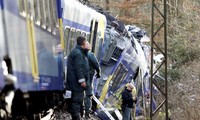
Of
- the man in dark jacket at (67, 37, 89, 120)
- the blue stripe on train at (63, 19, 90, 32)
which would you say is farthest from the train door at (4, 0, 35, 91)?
the blue stripe on train at (63, 19, 90, 32)

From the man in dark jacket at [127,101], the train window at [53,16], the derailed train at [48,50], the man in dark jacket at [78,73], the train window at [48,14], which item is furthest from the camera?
the man in dark jacket at [127,101]

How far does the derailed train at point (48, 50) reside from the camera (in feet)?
20.8

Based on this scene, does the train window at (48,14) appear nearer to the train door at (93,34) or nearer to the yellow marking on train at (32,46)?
the yellow marking on train at (32,46)

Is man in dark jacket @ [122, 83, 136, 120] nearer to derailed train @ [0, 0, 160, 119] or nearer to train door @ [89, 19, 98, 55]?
derailed train @ [0, 0, 160, 119]

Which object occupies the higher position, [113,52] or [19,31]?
[19,31]

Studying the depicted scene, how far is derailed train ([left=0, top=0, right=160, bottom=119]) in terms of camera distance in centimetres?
634

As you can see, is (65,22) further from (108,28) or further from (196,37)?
(196,37)

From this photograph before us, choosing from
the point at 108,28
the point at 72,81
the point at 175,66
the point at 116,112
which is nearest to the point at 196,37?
the point at 175,66

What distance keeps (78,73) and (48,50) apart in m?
1.30

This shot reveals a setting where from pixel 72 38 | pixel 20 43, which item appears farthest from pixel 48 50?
pixel 72 38

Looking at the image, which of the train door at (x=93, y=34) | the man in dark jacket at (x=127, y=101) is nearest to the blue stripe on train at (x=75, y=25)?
the train door at (x=93, y=34)

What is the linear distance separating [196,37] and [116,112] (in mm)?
8265

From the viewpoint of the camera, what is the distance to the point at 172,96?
21.1m

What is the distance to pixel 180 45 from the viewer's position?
89.0ft
